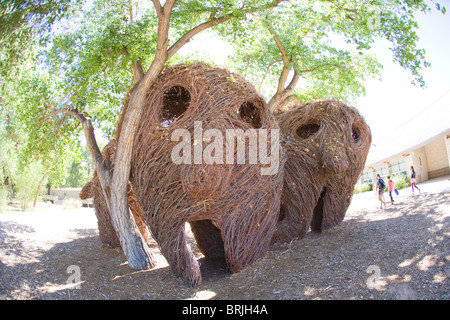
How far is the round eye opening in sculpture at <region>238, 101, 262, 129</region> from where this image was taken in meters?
5.97

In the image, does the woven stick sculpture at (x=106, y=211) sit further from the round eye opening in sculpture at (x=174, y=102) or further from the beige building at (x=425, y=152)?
the beige building at (x=425, y=152)

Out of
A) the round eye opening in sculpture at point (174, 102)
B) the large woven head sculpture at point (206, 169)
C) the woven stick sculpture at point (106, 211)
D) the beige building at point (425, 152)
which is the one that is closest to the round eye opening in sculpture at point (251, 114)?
the large woven head sculpture at point (206, 169)

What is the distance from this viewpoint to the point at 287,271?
17.3ft

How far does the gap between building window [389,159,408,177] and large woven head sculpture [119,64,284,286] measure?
1407cm

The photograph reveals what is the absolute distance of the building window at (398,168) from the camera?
17094 millimetres

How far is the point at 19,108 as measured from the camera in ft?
24.6

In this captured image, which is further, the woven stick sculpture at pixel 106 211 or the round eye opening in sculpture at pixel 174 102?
the woven stick sculpture at pixel 106 211

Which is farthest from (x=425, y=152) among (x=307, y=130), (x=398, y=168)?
(x=307, y=130)

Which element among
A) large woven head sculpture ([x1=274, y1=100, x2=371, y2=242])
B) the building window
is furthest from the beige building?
large woven head sculpture ([x1=274, y1=100, x2=371, y2=242])

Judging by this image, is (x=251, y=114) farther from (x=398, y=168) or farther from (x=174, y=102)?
(x=398, y=168)

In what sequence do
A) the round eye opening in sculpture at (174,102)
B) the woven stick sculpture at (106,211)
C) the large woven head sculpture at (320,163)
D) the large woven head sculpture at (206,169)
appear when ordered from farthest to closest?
the woven stick sculpture at (106,211) < the large woven head sculpture at (320,163) < the round eye opening in sculpture at (174,102) < the large woven head sculpture at (206,169)

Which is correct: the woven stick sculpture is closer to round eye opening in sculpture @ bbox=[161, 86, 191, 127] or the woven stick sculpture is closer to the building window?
round eye opening in sculpture @ bbox=[161, 86, 191, 127]

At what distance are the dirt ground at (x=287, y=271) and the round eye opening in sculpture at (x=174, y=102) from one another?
2.71 metres

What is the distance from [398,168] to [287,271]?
49.9 feet
